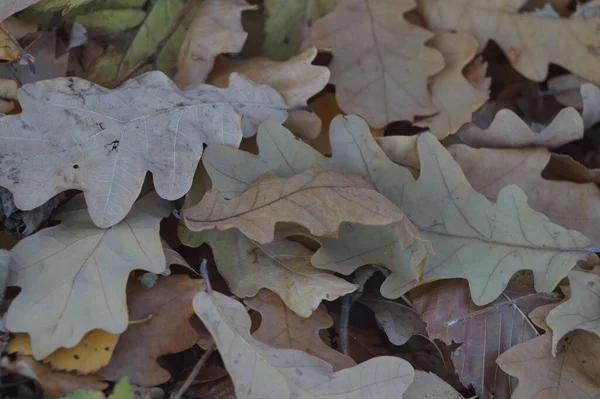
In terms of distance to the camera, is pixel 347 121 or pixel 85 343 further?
pixel 347 121

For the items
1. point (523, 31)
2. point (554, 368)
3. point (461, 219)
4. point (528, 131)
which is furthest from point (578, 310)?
point (523, 31)

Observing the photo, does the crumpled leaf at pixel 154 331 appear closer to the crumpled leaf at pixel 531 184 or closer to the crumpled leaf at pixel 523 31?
the crumpled leaf at pixel 531 184

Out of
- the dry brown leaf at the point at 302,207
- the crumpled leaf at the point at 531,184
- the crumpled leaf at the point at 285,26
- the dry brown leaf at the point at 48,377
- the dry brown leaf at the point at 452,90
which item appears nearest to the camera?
the dry brown leaf at the point at 48,377

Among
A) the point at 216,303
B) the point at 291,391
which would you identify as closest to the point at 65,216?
the point at 216,303

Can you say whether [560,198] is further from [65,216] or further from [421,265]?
[65,216]

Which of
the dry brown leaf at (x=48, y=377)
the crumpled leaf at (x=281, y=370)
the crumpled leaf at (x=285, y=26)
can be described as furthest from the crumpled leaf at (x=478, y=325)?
the crumpled leaf at (x=285, y=26)

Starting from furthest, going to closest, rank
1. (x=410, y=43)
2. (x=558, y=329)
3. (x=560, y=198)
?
(x=410, y=43), (x=560, y=198), (x=558, y=329)
